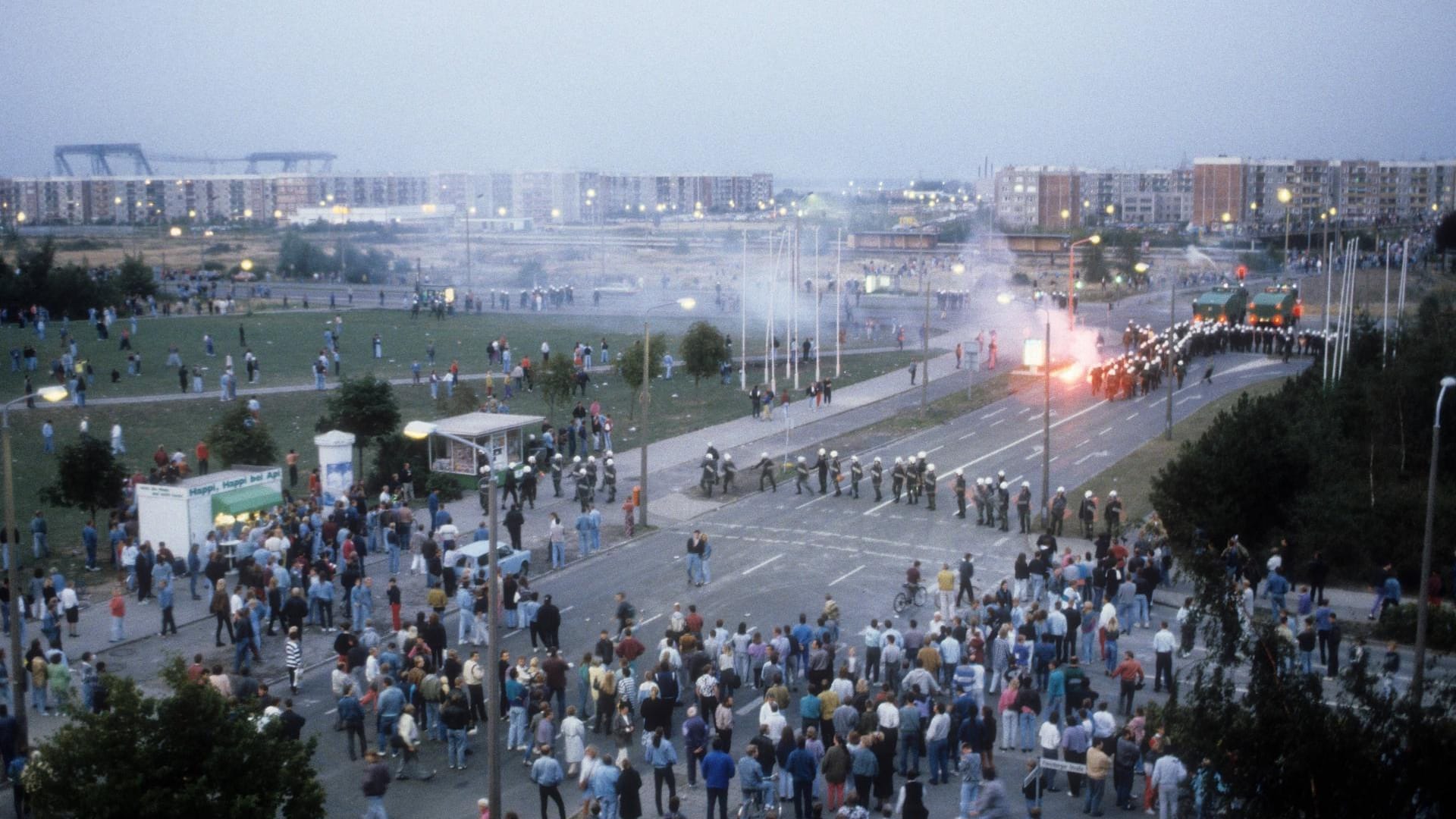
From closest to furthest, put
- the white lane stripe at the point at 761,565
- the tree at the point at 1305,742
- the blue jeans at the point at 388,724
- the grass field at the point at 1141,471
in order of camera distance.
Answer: the tree at the point at 1305,742
the blue jeans at the point at 388,724
the white lane stripe at the point at 761,565
the grass field at the point at 1141,471

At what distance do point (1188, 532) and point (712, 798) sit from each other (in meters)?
15.5

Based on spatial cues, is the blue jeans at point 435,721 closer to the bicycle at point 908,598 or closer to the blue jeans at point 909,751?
the blue jeans at point 909,751

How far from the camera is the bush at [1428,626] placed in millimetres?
22375

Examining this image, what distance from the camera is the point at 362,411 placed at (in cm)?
3531

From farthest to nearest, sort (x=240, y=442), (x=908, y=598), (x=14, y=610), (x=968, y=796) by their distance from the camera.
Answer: (x=240, y=442)
(x=908, y=598)
(x=14, y=610)
(x=968, y=796)

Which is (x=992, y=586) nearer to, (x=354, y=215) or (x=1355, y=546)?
(x=1355, y=546)

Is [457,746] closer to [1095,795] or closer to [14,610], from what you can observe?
[14,610]

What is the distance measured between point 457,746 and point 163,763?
6.55 meters

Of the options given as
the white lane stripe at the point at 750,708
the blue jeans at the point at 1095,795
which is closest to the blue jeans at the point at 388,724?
the white lane stripe at the point at 750,708

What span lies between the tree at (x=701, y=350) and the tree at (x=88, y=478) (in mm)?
23710

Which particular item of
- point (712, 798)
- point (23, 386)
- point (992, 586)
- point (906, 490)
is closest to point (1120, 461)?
point (906, 490)

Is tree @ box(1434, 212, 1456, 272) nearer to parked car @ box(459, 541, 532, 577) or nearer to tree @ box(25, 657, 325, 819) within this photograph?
parked car @ box(459, 541, 532, 577)

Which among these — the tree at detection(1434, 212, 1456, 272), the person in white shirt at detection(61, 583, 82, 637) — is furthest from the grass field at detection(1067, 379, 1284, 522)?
the tree at detection(1434, 212, 1456, 272)

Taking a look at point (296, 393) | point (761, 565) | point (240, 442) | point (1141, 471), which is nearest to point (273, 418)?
point (296, 393)
